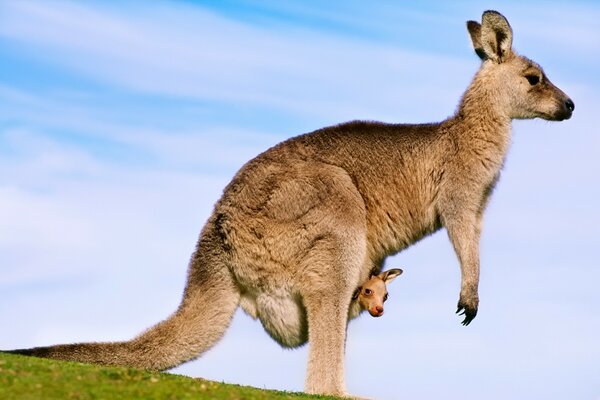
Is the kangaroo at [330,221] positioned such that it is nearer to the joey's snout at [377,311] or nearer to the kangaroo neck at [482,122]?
the kangaroo neck at [482,122]

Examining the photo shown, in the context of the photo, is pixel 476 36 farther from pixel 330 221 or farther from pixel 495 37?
pixel 330 221

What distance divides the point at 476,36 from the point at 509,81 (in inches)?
32.0

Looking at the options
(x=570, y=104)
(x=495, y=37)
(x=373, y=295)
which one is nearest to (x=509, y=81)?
(x=495, y=37)

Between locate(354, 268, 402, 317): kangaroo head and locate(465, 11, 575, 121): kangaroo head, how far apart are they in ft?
9.07

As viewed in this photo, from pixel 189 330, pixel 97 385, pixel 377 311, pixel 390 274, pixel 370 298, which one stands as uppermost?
pixel 390 274

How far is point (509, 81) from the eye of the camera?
39.9 feet

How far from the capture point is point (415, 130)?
471 inches

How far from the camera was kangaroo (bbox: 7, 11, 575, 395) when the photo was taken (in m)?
9.98

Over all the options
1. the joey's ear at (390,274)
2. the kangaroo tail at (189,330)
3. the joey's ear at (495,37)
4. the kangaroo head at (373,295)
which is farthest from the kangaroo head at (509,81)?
the kangaroo tail at (189,330)

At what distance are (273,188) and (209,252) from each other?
0.98 m

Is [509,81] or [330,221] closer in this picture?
[330,221]

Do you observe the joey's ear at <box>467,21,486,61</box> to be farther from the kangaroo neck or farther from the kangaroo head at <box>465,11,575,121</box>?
the kangaroo neck

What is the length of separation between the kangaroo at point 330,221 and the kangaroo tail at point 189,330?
0.4 inches

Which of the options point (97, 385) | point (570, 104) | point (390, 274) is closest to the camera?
point (97, 385)
